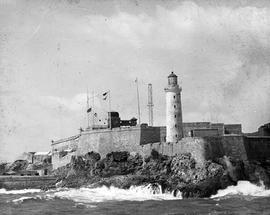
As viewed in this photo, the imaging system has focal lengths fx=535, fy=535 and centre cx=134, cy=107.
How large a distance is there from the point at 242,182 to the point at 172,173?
658 cm

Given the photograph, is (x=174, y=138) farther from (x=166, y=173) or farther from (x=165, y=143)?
(x=166, y=173)

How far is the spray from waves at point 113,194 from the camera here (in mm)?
45094

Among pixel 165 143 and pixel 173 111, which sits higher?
pixel 173 111

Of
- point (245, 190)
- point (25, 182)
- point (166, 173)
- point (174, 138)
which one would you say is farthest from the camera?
point (25, 182)

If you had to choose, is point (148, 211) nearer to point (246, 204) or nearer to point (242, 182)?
point (246, 204)

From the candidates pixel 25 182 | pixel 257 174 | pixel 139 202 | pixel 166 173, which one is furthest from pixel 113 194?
pixel 25 182

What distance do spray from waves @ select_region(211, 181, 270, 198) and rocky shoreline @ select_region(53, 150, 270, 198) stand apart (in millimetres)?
449

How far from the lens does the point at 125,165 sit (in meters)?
55.1

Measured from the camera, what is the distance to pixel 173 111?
5578 centimetres

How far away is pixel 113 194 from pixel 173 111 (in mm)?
11628

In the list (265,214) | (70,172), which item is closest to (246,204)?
(265,214)

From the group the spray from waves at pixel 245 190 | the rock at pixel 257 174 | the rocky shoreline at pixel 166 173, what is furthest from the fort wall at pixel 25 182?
the rock at pixel 257 174

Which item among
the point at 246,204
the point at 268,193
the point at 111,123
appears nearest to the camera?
the point at 246,204

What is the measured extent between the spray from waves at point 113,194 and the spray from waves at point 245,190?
4.33 meters
